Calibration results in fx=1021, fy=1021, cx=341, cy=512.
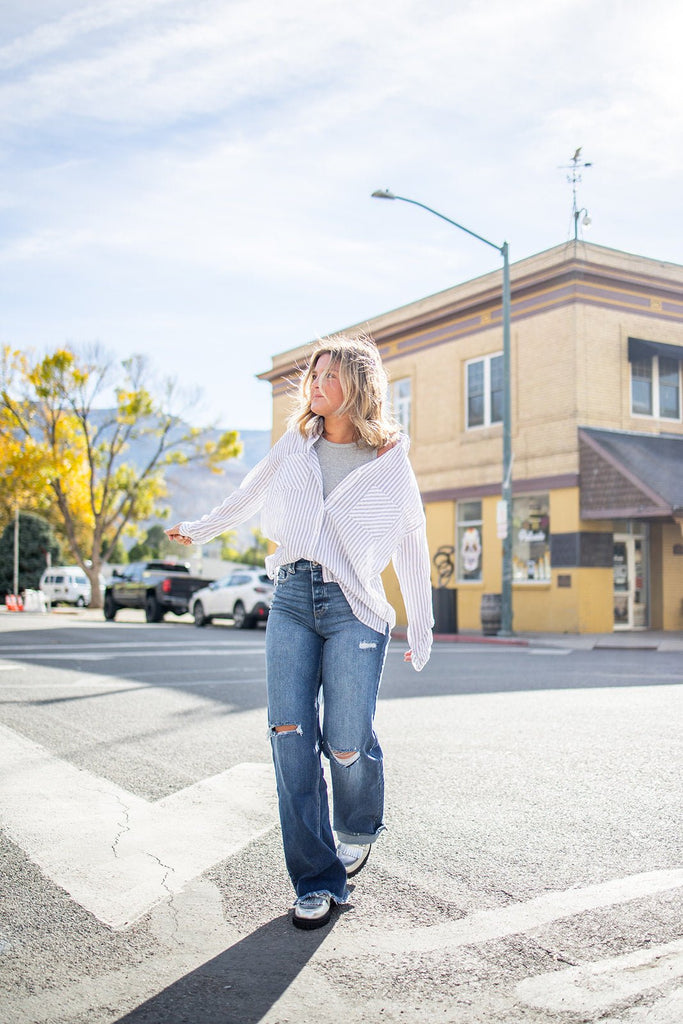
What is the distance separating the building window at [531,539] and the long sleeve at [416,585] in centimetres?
1886

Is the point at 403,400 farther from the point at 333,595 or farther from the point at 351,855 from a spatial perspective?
the point at 333,595

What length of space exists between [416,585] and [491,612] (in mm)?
17266

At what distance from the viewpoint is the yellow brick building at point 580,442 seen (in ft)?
69.9

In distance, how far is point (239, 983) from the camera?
9.24ft

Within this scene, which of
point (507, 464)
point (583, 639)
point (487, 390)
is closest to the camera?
point (583, 639)

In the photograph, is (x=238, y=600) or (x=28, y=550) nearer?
(x=238, y=600)

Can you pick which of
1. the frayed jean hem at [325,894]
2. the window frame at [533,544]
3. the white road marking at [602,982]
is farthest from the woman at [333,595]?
the window frame at [533,544]

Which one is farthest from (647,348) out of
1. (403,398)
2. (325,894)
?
(325,894)

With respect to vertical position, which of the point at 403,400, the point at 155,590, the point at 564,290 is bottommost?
the point at 155,590

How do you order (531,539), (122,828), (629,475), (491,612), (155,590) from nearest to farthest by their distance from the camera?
(122,828) < (629,475) < (491,612) < (531,539) < (155,590)

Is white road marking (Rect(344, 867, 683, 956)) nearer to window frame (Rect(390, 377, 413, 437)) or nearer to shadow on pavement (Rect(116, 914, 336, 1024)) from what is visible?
shadow on pavement (Rect(116, 914, 336, 1024))

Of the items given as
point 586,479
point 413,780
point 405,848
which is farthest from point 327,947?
point 586,479

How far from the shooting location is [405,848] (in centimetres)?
416

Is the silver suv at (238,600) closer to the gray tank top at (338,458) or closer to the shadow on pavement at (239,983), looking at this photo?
the gray tank top at (338,458)
